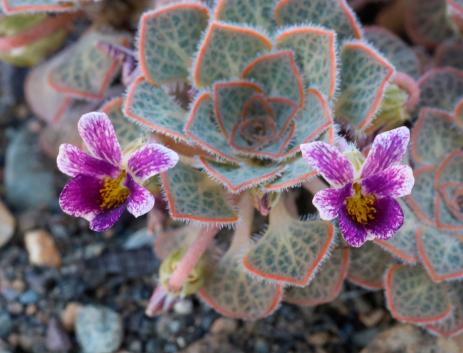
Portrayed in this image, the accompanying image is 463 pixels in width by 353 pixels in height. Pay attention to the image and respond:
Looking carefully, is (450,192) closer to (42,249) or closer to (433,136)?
(433,136)

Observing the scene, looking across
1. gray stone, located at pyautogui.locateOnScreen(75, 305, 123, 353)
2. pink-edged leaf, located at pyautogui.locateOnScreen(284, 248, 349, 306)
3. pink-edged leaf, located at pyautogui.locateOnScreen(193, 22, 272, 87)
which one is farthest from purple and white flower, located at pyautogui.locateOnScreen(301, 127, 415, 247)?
gray stone, located at pyautogui.locateOnScreen(75, 305, 123, 353)

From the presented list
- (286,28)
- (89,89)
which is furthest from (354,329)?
(89,89)

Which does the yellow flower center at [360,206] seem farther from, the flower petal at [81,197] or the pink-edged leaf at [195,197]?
the flower petal at [81,197]

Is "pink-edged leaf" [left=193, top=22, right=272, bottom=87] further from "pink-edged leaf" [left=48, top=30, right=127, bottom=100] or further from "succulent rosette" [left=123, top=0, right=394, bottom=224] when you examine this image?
"pink-edged leaf" [left=48, top=30, right=127, bottom=100]

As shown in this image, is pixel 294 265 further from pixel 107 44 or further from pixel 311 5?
pixel 107 44

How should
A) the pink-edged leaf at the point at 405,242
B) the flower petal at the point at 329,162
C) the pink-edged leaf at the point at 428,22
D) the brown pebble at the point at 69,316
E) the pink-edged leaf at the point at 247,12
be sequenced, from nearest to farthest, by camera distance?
1. the flower petal at the point at 329,162
2. the pink-edged leaf at the point at 405,242
3. the pink-edged leaf at the point at 247,12
4. the brown pebble at the point at 69,316
5. the pink-edged leaf at the point at 428,22

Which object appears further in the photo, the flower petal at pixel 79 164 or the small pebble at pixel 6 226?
the small pebble at pixel 6 226

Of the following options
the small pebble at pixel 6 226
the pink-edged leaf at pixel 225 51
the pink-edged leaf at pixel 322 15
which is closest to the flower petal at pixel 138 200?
the pink-edged leaf at pixel 225 51
